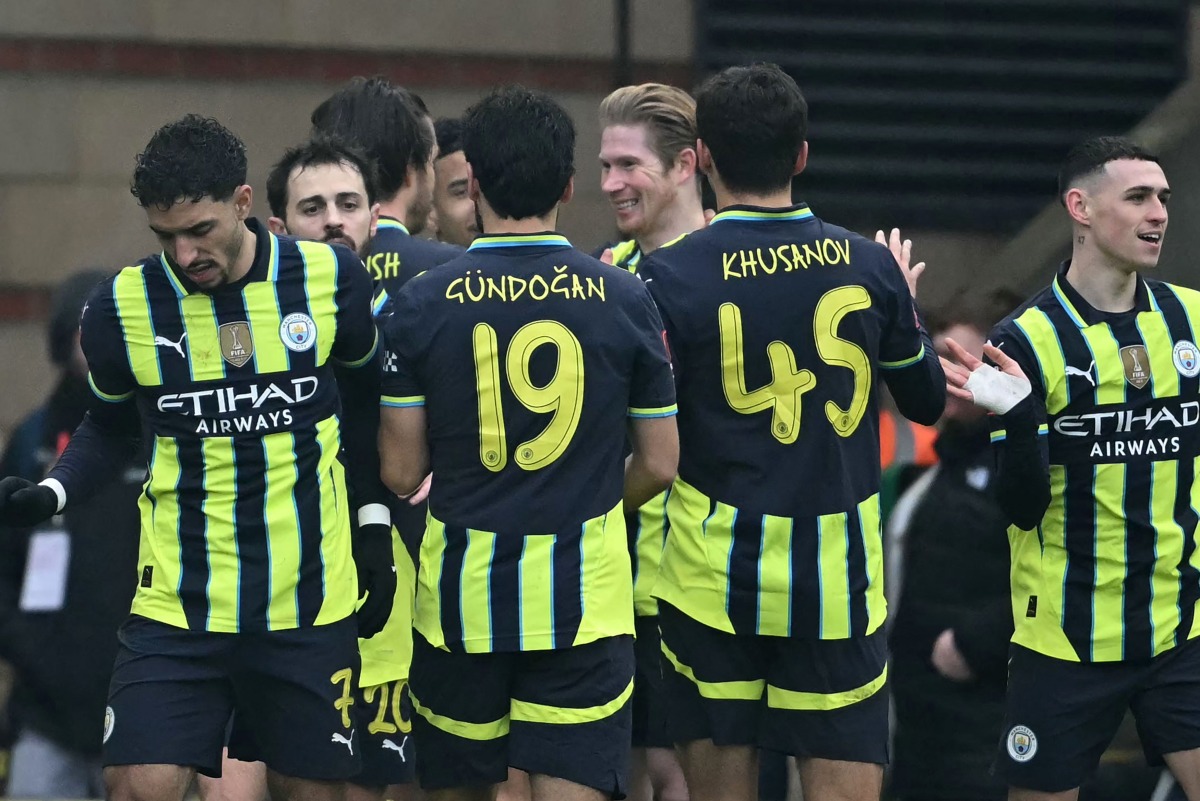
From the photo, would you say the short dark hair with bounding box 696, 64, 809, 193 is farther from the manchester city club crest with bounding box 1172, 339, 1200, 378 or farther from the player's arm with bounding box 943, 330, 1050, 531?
the manchester city club crest with bounding box 1172, 339, 1200, 378

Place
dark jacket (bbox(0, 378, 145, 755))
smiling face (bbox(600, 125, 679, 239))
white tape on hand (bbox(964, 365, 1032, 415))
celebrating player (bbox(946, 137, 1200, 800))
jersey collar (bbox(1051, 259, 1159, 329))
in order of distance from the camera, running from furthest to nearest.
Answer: dark jacket (bbox(0, 378, 145, 755)), smiling face (bbox(600, 125, 679, 239)), jersey collar (bbox(1051, 259, 1159, 329)), celebrating player (bbox(946, 137, 1200, 800)), white tape on hand (bbox(964, 365, 1032, 415))

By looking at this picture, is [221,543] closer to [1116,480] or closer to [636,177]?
[636,177]

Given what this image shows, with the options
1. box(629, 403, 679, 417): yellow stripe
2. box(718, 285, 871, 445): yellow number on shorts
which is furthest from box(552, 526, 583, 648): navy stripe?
box(718, 285, 871, 445): yellow number on shorts

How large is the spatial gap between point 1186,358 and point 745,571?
1.49 meters

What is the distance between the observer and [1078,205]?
20.9ft

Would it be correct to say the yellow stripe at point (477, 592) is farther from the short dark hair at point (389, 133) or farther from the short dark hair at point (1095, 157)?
the short dark hair at point (1095, 157)

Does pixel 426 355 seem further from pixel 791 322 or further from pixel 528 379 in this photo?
pixel 791 322

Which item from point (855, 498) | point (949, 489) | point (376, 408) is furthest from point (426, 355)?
point (949, 489)

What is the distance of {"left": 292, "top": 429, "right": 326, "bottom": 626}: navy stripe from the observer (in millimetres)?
5578

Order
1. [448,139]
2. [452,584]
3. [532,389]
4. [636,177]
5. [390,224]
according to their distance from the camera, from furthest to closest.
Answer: [448,139] → [636,177] → [390,224] → [452,584] → [532,389]

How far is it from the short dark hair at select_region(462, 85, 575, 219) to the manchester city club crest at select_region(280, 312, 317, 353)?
0.60 metres

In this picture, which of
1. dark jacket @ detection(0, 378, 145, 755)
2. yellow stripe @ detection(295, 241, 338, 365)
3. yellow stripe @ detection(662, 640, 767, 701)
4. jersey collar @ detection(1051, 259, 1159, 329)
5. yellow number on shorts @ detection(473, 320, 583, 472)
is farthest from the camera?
dark jacket @ detection(0, 378, 145, 755)

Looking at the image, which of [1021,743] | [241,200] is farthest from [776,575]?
[241,200]

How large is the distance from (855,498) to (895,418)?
5.08m
